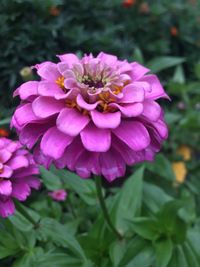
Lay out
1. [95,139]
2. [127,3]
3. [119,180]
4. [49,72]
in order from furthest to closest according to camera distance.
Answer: [127,3] → [119,180] → [49,72] → [95,139]

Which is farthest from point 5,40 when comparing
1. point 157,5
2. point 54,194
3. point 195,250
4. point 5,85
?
point 195,250

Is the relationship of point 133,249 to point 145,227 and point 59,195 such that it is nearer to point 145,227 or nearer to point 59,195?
point 145,227

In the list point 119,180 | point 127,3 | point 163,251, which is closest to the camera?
point 163,251

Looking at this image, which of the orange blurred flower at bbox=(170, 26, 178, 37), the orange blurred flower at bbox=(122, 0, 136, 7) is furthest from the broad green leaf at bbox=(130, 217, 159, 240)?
the orange blurred flower at bbox=(170, 26, 178, 37)

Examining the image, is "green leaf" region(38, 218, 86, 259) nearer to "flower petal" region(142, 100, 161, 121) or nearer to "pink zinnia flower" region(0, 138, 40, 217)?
"pink zinnia flower" region(0, 138, 40, 217)

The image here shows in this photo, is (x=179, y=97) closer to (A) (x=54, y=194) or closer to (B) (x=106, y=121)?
(A) (x=54, y=194)

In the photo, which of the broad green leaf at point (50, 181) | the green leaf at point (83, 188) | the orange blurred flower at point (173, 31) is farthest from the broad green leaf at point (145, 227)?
the orange blurred flower at point (173, 31)

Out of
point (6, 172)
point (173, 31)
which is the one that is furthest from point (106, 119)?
point (173, 31)

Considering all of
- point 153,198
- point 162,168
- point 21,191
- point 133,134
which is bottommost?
point 162,168
